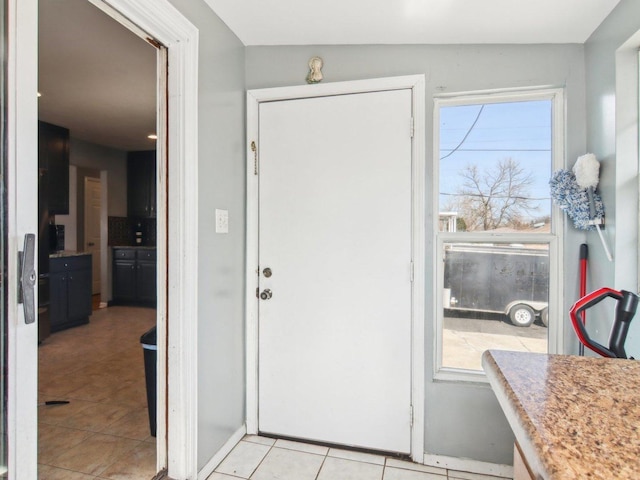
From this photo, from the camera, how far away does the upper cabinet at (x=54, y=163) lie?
12.7 feet

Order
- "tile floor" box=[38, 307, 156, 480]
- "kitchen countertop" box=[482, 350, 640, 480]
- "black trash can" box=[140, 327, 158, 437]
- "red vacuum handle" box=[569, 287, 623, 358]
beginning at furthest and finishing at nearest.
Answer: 1. "black trash can" box=[140, 327, 158, 437]
2. "tile floor" box=[38, 307, 156, 480]
3. "red vacuum handle" box=[569, 287, 623, 358]
4. "kitchen countertop" box=[482, 350, 640, 480]

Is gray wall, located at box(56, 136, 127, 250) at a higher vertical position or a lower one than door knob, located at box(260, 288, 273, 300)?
higher

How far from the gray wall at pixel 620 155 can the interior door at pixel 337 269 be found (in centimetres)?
86

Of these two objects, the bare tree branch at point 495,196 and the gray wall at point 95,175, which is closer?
the bare tree branch at point 495,196

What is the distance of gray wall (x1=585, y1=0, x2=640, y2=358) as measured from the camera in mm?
1508

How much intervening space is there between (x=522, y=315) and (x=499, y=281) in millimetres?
211

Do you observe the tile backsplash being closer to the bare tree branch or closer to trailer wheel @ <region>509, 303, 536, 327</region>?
the bare tree branch

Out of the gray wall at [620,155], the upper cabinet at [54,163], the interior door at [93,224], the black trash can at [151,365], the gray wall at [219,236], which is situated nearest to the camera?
the gray wall at [620,155]

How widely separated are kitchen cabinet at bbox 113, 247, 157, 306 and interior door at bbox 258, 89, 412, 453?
3891mm

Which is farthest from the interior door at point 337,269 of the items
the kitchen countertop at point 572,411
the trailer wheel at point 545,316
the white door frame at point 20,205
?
the white door frame at point 20,205

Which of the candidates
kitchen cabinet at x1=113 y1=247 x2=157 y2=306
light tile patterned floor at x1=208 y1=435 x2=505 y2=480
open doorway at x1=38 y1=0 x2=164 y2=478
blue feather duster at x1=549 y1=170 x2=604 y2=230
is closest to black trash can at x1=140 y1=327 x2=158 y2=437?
open doorway at x1=38 y1=0 x2=164 y2=478

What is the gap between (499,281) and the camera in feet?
6.36

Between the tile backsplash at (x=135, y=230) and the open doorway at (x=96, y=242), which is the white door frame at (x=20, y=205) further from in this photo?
the tile backsplash at (x=135, y=230)

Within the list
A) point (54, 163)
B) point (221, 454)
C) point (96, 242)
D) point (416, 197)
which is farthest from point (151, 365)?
point (96, 242)
